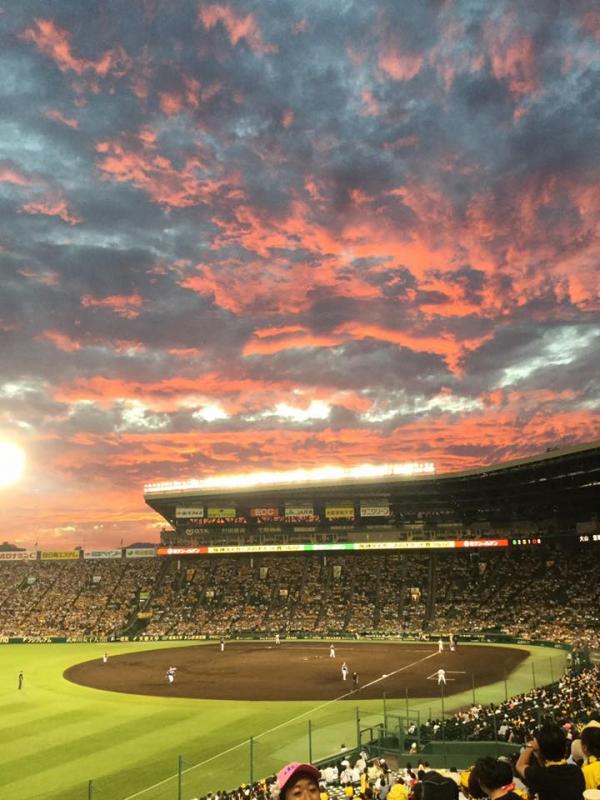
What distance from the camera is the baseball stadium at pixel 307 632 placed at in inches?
1129

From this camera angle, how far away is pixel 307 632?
7825cm

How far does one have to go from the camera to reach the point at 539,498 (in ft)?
270

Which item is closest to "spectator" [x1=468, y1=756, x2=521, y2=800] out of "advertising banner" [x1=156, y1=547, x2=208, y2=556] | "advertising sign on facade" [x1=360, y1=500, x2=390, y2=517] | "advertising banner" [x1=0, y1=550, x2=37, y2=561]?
"advertising sign on facade" [x1=360, y1=500, x2=390, y2=517]

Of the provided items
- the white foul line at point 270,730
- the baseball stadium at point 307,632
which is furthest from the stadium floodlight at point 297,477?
the white foul line at point 270,730

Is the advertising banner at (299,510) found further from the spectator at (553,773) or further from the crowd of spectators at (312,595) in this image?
the spectator at (553,773)

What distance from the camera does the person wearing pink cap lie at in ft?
14.4

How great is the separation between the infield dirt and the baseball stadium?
33 centimetres

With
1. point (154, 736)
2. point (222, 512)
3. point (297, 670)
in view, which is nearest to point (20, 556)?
point (222, 512)

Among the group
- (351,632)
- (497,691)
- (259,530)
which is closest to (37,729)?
(497,691)

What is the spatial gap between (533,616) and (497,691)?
30761 millimetres

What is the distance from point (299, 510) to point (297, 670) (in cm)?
4240

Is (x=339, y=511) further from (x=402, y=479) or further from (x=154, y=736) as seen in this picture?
(x=154, y=736)

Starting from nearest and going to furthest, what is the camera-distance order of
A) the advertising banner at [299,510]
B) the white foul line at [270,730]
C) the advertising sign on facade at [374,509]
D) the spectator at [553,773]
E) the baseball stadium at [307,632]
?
the spectator at [553,773], the white foul line at [270,730], the baseball stadium at [307,632], the advertising sign on facade at [374,509], the advertising banner at [299,510]

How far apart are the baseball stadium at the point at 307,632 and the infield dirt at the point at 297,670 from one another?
33 cm
